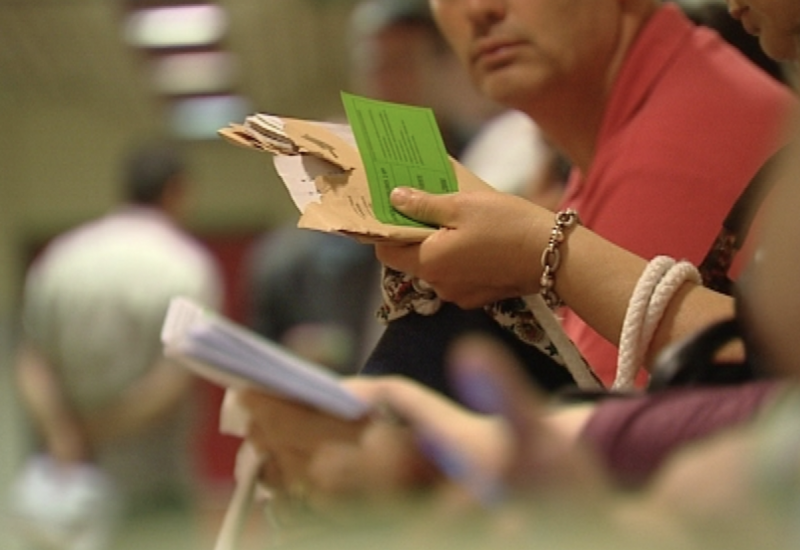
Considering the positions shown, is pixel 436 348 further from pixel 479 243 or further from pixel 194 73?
pixel 194 73

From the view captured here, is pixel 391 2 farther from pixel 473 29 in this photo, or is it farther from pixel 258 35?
pixel 258 35

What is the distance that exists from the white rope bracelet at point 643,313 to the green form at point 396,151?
0.61ft

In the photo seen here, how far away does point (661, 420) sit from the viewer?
1.85 ft

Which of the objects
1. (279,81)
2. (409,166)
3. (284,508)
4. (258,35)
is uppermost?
(409,166)

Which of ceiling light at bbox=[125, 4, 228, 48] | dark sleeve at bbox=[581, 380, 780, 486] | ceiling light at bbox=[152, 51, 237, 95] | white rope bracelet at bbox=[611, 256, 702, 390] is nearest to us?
dark sleeve at bbox=[581, 380, 780, 486]

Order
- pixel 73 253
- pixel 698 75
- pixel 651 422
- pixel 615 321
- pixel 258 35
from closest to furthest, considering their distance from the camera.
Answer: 1. pixel 651 422
2. pixel 615 321
3. pixel 698 75
4. pixel 73 253
5. pixel 258 35

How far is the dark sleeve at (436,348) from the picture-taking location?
93cm

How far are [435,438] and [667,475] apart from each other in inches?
5.3

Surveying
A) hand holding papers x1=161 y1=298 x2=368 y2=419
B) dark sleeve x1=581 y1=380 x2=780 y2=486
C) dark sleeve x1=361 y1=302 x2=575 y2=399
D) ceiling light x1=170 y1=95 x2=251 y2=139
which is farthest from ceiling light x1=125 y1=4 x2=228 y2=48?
dark sleeve x1=581 y1=380 x2=780 y2=486

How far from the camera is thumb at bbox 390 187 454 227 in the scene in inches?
38.8

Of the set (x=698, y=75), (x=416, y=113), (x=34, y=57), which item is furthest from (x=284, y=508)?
(x=34, y=57)

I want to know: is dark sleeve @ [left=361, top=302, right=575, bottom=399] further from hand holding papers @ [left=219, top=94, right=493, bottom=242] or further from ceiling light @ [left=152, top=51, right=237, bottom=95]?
ceiling light @ [left=152, top=51, right=237, bottom=95]

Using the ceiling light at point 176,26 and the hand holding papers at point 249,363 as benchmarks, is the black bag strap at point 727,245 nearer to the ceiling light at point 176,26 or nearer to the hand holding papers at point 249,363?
the hand holding papers at point 249,363

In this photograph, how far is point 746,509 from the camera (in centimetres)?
43
